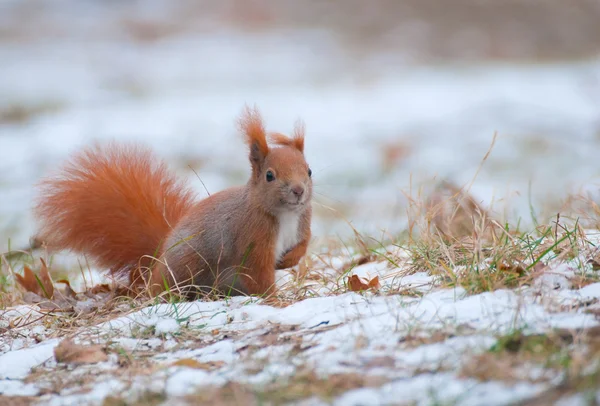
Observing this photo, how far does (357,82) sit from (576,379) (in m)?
10.5

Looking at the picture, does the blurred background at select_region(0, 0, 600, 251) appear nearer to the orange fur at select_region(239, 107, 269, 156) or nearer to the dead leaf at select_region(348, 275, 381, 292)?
the orange fur at select_region(239, 107, 269, 156)

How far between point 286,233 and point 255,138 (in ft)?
1.34

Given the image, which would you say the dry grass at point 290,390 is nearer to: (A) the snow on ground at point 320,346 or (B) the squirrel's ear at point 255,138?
(A) the snow on ground at point 320,346

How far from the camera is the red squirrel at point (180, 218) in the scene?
288 centimetres

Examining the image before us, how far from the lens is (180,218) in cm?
329

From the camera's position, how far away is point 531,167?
6887 mm

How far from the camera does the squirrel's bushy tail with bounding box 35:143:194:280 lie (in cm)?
313

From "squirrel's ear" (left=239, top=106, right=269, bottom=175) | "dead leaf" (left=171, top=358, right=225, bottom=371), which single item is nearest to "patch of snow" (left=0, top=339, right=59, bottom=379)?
"dead leaf" (left=171, top=358, right=225, bottom=371)

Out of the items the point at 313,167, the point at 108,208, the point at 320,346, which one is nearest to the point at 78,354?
the point at 320,346

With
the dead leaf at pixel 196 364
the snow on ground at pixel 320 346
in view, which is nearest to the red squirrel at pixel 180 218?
the snow on ground at pixel 320 346

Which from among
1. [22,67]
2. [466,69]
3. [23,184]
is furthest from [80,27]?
[23,184]

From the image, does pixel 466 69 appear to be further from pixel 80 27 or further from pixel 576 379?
pixel 576 379

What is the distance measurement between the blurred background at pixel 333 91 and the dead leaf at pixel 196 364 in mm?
1027

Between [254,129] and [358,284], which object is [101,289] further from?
[358,284]
